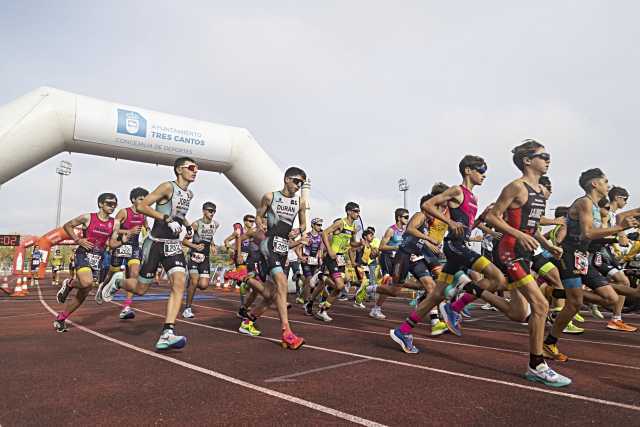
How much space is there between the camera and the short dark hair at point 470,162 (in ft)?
17.1

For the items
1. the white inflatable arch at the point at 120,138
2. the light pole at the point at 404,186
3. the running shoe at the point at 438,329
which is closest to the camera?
the running shoe at the point at 438,329

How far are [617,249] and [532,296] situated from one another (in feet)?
30.5

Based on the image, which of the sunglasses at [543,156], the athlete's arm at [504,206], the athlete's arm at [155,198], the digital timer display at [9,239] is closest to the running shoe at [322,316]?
the athlete's arm at [155,198]

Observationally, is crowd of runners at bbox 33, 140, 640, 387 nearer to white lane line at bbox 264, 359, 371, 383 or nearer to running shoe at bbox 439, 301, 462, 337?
running shoe at bbox 439, 301, 462, 337

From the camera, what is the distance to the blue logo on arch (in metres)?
14.3

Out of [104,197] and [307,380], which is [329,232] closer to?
[104,197]

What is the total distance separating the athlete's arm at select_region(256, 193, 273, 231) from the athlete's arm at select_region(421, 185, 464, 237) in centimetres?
215

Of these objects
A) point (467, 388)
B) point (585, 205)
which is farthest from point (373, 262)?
point (467, 388)

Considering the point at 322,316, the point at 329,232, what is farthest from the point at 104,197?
the point at 322,316

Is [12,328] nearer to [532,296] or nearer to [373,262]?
[532,296]

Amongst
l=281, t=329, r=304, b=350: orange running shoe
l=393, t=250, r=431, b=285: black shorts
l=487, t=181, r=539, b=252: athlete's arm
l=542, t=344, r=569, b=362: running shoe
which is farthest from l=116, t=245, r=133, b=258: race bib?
l=542, t=344, r=569, b=362: running shoe

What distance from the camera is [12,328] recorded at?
701 cm

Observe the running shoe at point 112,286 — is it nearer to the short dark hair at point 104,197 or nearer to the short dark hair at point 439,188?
the short dark hair at point 104,197

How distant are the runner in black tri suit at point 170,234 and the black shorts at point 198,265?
10.3 ft
